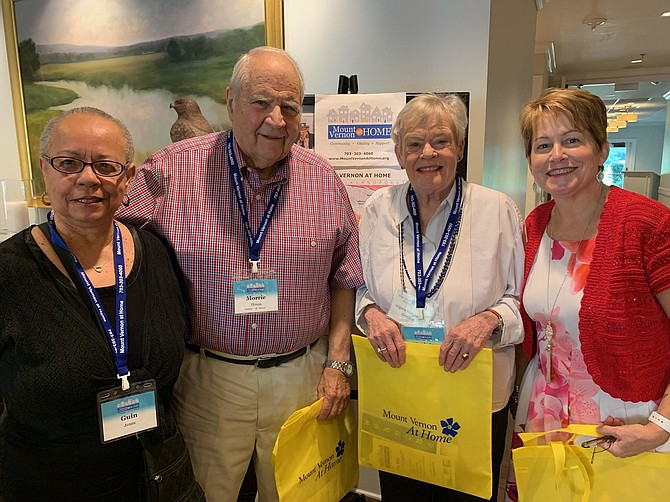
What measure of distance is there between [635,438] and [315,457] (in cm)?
89

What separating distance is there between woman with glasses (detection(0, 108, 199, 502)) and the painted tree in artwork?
8.81 feet

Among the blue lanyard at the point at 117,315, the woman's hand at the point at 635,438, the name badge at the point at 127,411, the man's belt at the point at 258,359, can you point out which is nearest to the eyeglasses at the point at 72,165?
the blue lanyard at the point at 117,315

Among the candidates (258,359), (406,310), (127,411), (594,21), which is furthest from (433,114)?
(594,21)

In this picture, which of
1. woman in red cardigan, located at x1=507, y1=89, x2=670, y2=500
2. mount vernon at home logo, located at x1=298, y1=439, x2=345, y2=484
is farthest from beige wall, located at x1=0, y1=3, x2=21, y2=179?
woman in red cardigan, located at x1=507, y1=89, x2=670, y2=500

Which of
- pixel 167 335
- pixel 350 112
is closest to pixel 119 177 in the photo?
pixel 167 335

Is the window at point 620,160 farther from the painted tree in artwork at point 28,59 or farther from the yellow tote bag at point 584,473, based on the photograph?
the yellow tote bag at point 584,473

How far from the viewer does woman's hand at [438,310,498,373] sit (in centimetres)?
136

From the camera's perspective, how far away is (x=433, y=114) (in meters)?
1.43

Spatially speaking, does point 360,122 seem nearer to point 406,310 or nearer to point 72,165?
point 406,310

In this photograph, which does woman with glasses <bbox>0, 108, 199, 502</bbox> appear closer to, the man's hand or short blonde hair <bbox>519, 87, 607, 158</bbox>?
the man's hand

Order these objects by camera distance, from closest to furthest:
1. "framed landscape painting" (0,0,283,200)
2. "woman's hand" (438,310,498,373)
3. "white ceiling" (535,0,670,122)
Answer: "woman's hand" (438,310,498,373) → "framed landscape painting" (0,0,283,200) → "white ceiling" (535,0,670,122)

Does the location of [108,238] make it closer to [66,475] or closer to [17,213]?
[66,475]

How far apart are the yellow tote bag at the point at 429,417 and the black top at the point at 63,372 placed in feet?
2.00

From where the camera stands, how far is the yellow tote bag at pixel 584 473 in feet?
4.10
